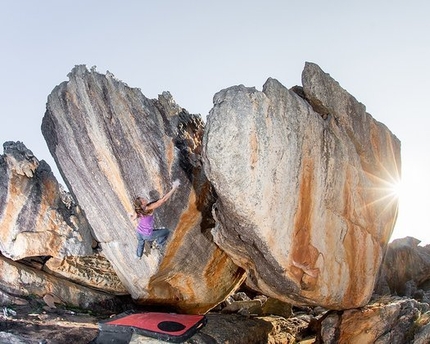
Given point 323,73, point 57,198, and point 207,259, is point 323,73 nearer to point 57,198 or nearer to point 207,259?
point 207,259

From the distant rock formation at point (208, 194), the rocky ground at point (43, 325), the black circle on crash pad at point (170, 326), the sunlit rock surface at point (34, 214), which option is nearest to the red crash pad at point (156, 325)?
the black circle on crash pad at point (170, 326)

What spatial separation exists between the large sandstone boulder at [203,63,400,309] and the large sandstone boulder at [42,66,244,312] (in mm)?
1982

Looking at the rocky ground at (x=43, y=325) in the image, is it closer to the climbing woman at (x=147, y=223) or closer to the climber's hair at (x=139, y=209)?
the climbing woman at (x=147, y=223)

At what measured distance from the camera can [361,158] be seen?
50.1 feet

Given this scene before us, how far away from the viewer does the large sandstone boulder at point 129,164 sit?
49.1 feet

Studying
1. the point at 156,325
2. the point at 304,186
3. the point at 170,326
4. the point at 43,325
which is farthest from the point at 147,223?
the point at 304,186

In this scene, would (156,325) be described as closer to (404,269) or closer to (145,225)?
(145,225)

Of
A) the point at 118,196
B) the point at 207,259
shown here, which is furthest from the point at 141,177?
the point at 207,259

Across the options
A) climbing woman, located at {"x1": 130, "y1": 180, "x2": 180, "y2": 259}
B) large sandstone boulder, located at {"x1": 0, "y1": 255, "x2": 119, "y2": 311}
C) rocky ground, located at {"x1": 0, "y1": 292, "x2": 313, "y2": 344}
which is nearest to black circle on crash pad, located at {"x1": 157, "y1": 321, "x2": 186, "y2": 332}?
rocky ground, located at {"x1": 0, "y1": 292, "x2": 313, "y2": 344}

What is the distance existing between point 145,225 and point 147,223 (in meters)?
0.12

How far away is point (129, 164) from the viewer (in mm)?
15062

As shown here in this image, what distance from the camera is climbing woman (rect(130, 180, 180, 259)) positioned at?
44.1 feet

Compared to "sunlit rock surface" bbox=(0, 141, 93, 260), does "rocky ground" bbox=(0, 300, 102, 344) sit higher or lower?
lower

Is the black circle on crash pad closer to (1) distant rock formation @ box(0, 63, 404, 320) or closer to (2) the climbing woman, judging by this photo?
(1) distant rock formation @ box(0, 63, 404, 320)
